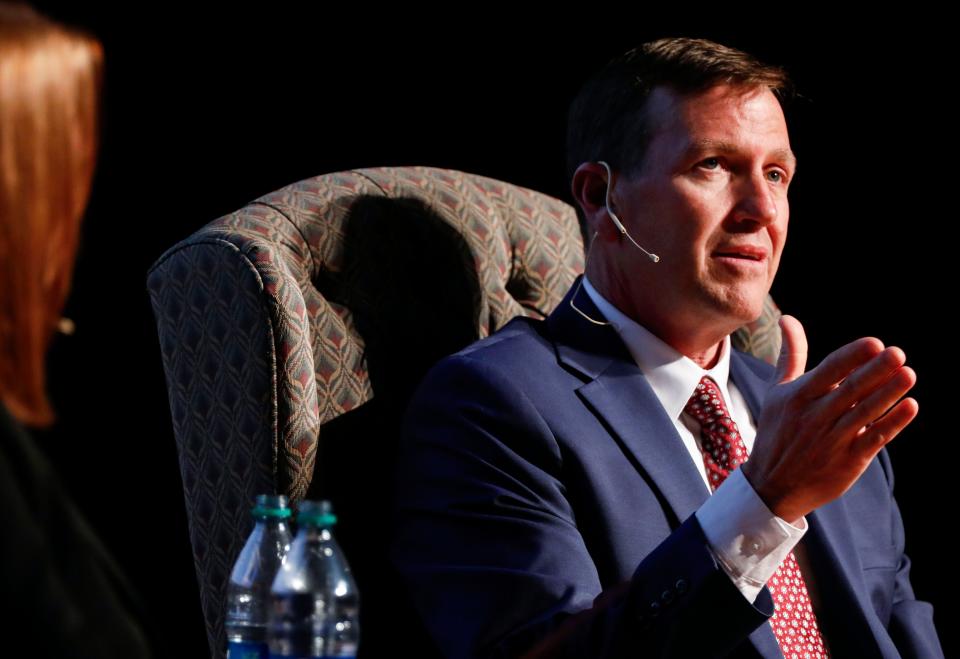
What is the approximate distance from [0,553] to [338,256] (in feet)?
3.39

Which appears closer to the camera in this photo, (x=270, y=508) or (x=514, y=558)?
(x=270, y=508)

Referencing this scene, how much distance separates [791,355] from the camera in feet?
5.31

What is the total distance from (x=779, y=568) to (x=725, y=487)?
0.32m

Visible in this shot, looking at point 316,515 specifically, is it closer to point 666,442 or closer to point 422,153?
point 666,442

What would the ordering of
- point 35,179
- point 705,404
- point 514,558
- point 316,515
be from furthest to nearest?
point 705,404, point 514,558, point 316,515, point 35,179

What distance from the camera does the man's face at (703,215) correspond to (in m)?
1.86

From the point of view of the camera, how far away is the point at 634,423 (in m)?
1.74

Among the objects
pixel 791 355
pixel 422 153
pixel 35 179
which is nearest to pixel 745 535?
pixel 791 355

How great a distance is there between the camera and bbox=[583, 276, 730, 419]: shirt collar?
184cm

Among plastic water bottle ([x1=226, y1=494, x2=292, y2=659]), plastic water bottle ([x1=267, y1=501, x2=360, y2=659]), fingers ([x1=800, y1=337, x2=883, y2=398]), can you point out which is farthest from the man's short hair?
plastic water bottle ([x1=267, y1=501, x2=360, y2=659])

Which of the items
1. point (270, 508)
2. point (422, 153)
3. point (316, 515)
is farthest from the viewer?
point (422, 153)

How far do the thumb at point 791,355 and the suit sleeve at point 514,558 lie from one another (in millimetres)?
275

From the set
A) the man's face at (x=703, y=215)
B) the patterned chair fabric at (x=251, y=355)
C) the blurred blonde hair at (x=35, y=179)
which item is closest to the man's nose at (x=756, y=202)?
the man's face at (x=703, y=215)

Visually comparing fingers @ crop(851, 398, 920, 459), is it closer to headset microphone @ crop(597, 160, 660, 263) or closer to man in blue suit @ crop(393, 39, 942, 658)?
man in blue suit @ crop(393, 39, 942, 658)
